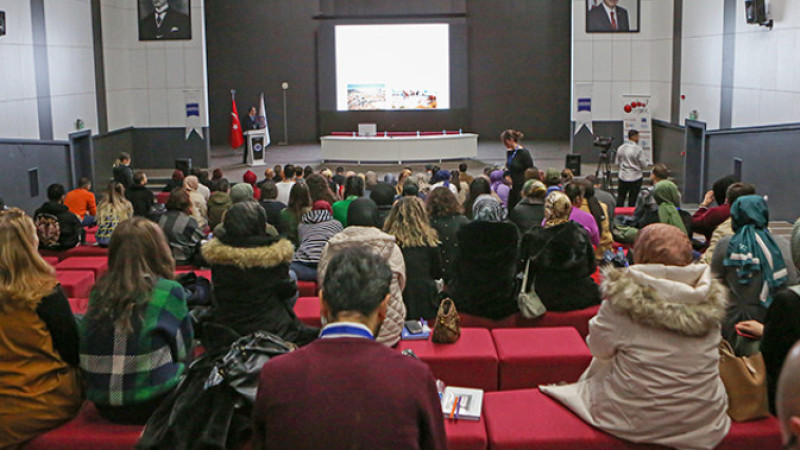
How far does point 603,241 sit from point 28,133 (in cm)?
974

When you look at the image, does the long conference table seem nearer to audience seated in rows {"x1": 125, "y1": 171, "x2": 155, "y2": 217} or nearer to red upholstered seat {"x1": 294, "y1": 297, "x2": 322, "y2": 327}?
audience seated in rows {"x1": 125, "y1": 171, "x2": 155, "y2": 217}

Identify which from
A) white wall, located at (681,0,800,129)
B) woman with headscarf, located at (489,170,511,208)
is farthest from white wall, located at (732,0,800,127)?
woman with headscarf, located at (489,170,511,208)

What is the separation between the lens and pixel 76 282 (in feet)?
21.2

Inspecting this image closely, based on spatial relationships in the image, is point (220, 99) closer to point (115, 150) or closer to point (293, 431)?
point (115, 150)

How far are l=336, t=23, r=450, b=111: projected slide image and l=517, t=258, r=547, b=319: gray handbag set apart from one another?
50.2ft

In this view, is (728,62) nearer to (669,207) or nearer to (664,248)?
(669,207)

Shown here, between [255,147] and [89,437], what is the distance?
13.9m

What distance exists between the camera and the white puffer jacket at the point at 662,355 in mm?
3492

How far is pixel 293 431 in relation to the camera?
2.30 m

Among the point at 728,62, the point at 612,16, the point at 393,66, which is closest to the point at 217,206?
the point at 728,62

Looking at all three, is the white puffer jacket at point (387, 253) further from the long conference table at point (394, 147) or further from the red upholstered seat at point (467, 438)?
the long conference table at point (394, 147)

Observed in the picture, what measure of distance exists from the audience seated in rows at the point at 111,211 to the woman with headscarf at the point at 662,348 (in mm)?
5686

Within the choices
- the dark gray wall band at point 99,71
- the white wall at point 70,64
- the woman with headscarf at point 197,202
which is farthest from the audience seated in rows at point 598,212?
the dark gray wall band at point 99,71

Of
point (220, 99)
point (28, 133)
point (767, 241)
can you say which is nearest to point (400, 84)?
point (220, 99)
